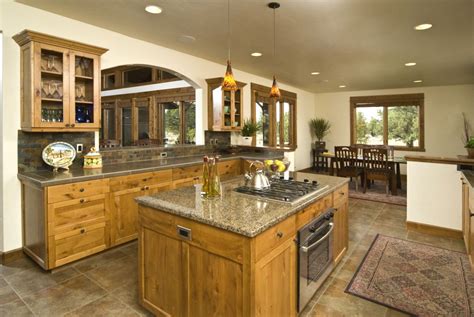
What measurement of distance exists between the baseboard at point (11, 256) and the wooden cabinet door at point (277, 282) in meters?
2.76

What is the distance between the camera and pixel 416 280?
103 inches

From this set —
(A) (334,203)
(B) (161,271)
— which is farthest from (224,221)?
(A) (334,203)

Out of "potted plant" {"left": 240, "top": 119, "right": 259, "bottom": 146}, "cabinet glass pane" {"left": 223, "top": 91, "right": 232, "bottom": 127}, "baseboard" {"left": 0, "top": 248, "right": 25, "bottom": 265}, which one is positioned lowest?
"baseboard" {"left": 0, "top": 248, "right": 25, "bottom": 265}

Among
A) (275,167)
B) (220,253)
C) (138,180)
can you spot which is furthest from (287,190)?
(138,180)

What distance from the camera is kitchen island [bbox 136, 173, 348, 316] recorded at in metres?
1.48

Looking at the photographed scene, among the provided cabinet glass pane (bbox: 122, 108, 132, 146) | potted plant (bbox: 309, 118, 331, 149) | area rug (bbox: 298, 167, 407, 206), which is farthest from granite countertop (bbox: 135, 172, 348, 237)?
potted plant (bbox: 309, 118, 331, 149)

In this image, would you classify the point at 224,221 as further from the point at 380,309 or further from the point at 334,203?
the point at 380,309

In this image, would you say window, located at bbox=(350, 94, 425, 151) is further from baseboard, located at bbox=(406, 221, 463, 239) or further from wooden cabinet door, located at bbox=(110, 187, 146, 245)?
wooden cabinet door, located at bbox=(110, 187, 146, 245)

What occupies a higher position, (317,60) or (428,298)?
(317,60)

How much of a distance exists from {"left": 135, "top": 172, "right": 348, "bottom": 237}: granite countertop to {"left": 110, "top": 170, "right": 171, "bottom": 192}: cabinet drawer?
4.10 feet

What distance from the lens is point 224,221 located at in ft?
5.04

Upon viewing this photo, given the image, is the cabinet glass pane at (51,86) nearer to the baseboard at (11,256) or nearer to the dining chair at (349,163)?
the baseboard at (11,256)

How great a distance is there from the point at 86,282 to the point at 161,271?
1130 mm

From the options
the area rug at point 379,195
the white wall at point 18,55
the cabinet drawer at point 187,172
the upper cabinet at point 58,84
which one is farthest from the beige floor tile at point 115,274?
the area rug at point 379,195
